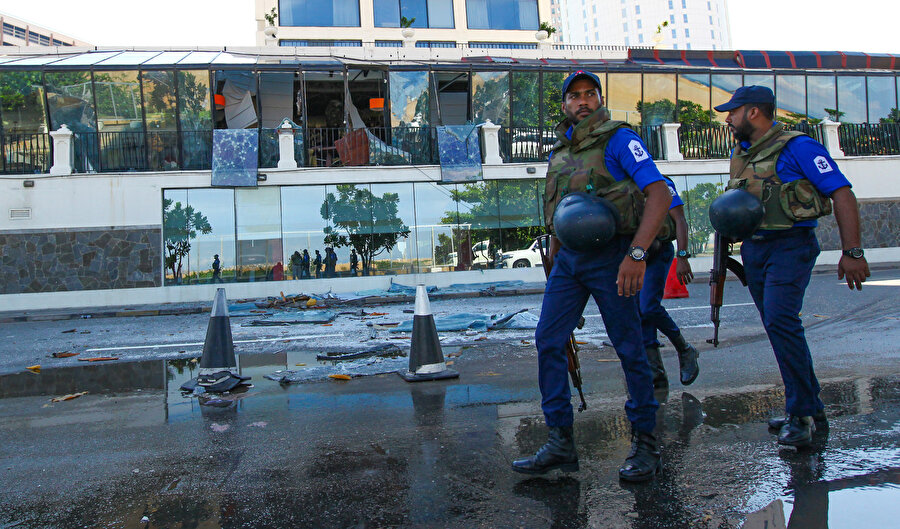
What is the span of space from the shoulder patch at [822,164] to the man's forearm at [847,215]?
0.45 ft

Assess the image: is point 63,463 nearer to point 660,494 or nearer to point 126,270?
point 660,494

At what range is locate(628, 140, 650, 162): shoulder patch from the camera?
10.1 ft

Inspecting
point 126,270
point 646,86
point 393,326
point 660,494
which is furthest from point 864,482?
point 646,86

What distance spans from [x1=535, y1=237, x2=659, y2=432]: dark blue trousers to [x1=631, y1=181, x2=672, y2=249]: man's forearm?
7.1 inches

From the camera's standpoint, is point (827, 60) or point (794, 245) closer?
point (794, 245)

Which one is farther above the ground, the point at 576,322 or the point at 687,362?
the point at 576,322

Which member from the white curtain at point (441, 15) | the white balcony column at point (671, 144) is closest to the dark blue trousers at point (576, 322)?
the white balcony column at point (671, 144)

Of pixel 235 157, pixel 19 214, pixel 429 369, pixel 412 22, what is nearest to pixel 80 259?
pixel 19 214

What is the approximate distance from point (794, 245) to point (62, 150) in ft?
69.6

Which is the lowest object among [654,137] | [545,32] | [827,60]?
[654,137]

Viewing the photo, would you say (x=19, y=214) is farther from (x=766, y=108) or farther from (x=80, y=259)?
(x=766, y=108)

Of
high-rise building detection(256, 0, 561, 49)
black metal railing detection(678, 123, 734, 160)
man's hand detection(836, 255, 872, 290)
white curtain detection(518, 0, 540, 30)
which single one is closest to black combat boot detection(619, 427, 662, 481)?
man's hand detection(836, 255, 872, 290)

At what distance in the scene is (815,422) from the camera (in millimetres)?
3664

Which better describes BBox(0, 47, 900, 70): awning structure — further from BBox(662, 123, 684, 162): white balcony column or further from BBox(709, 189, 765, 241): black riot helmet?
BBox(709, 189, 765, 241): black riot helmet
